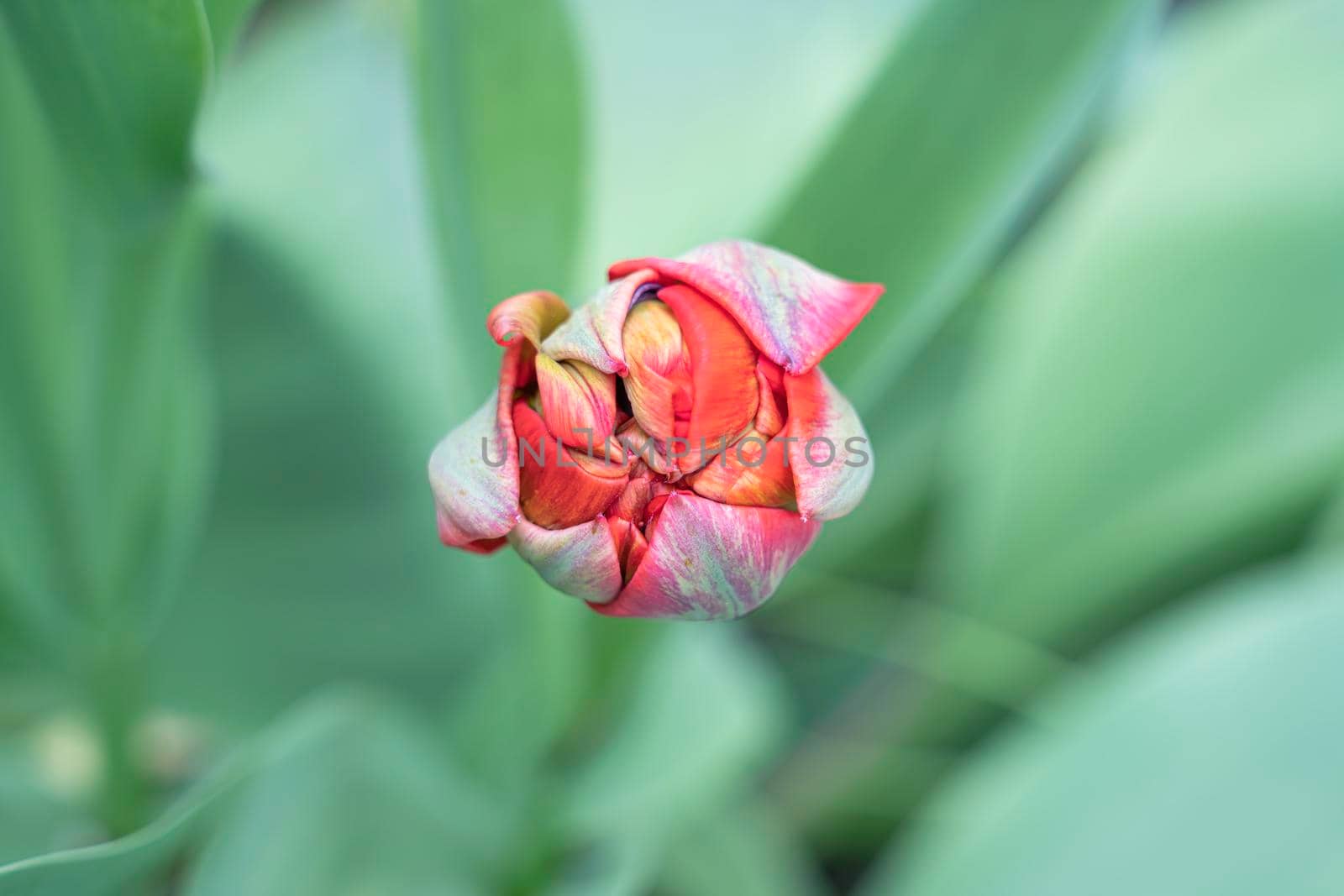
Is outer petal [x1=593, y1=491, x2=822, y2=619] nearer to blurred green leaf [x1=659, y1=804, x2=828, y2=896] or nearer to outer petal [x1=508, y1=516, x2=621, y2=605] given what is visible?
outer petal [x1=508, y1=516, x2=621, y2=605]

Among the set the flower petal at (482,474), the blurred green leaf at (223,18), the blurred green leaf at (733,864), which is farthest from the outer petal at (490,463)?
the blurred green leaf at (733,864)

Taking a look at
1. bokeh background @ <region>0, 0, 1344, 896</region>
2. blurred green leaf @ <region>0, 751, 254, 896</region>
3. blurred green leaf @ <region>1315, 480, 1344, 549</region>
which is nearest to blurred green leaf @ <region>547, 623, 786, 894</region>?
bokeh background @ <region>0, 0, 1344, 896</region>

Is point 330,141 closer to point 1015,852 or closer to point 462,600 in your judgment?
point 462,600

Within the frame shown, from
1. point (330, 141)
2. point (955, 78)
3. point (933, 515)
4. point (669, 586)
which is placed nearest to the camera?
point (669, 586)

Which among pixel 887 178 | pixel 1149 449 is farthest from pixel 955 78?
pixel 1149 449

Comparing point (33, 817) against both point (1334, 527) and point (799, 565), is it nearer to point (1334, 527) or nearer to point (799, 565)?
point (799, 565)

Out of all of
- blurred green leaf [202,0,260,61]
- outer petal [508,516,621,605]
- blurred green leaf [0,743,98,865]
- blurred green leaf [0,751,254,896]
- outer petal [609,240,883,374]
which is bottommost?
blurred green leaf [0,743,98,865]
